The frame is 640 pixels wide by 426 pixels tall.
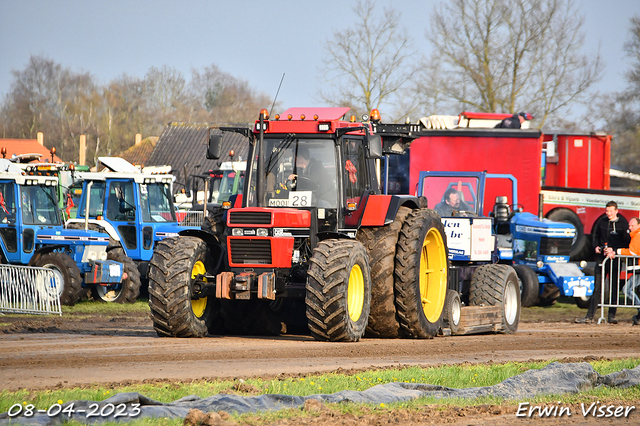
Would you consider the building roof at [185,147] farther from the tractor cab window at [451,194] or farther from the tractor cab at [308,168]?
the tractor cab at [308,168]

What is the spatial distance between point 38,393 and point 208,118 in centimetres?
6101

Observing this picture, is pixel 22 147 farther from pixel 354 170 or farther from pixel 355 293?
pixel 355 293

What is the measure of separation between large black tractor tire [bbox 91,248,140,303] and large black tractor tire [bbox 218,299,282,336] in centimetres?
662

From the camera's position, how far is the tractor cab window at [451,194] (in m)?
13.5

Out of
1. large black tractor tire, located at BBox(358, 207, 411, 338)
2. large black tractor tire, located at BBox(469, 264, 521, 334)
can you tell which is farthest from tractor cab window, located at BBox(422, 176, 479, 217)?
large black tractor tire, located at BBox(358, 207, 411, 338)

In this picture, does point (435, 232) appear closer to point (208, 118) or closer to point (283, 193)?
point (283, 193)

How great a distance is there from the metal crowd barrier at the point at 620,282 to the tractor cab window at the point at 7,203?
11.7 meters

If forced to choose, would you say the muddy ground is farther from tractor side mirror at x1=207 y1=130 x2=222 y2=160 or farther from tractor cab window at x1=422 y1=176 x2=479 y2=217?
tractor cab window at x1=422 y1=176 x2=479 y2=217

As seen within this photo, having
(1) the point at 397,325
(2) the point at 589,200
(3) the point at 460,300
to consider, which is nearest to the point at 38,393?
(1) the point at 397,325

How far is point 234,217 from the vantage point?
9.45 metres

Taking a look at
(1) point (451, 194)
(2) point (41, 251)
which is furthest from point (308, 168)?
(2) point (41, 251)

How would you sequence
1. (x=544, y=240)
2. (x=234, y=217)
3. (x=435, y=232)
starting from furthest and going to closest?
(x=544, y=240) < (x=435, y=232) < (x=234, y=217)

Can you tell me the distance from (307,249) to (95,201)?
34.7 ft

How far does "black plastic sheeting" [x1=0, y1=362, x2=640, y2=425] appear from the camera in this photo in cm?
504
